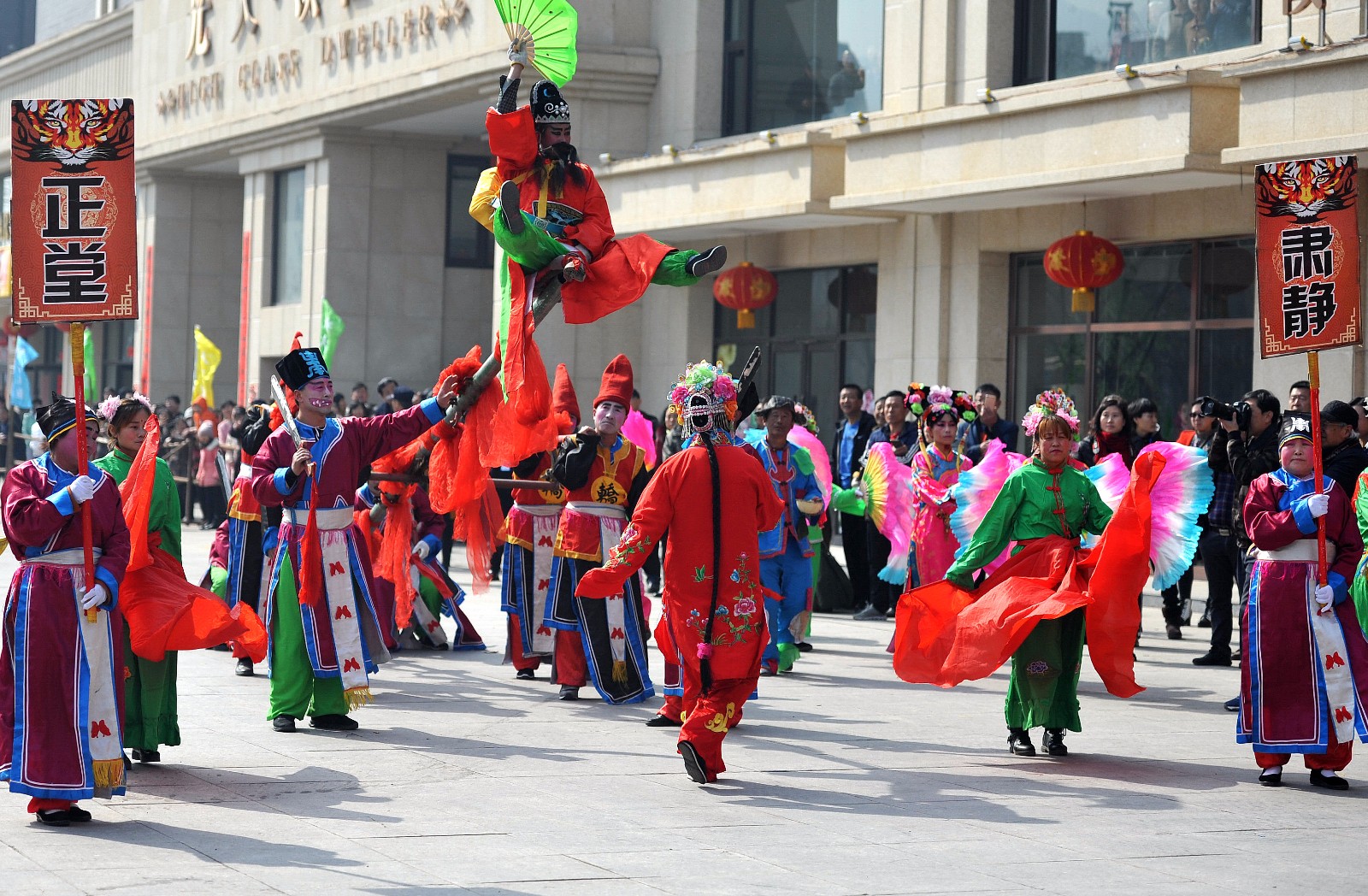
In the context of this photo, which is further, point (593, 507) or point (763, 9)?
point (763, 9)

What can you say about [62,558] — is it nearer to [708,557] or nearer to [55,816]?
[55,816]

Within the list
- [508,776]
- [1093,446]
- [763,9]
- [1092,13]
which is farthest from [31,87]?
[508,776]

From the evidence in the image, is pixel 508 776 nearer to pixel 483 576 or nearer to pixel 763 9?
pixel 483 576

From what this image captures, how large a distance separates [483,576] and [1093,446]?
4568 millimetres

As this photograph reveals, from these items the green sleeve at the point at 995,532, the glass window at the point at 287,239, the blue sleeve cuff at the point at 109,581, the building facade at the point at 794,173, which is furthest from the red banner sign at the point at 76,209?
the glass window at the point at 287,239

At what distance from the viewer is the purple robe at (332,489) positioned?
8.66 metres

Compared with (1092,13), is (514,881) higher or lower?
lower

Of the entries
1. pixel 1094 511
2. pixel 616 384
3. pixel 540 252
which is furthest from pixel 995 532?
pixel 540 252

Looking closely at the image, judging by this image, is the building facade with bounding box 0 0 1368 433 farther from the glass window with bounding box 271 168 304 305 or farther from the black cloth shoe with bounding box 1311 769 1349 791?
the black cloth shoe with bounding box 1311 769 1349 791

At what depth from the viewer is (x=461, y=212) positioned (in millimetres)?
27125

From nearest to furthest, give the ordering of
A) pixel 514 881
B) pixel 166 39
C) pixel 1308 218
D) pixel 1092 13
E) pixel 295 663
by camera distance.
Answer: pixel 514 881 < pixel 1308 218 < pixel 295 663 < pixel 1092 13 < pixel 166 39

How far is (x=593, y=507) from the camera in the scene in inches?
388

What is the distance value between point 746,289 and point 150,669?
1319 cm

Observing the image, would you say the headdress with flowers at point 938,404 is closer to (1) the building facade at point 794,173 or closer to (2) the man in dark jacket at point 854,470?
(2) the man in dark jacket at point 854,470
